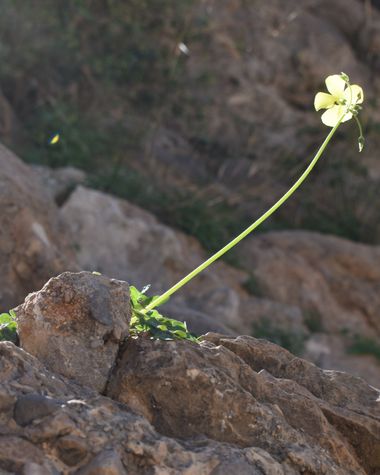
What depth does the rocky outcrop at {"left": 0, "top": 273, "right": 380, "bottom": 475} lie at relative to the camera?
180 centimetres

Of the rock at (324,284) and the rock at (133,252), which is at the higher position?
the rock at (324,284)

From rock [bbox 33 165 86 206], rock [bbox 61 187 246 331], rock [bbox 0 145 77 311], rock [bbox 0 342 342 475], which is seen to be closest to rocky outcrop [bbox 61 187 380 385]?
rock [bbox 61 187 246 331]

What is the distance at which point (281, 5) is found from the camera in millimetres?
12742

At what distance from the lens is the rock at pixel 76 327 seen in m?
2.13

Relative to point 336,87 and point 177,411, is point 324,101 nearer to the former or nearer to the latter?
point 336,87

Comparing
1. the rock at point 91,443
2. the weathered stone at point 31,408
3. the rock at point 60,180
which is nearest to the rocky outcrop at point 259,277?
the rock at point 60,180

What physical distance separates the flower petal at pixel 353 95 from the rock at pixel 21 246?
2385 millimetres

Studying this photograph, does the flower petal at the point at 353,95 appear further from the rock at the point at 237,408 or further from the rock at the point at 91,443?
the rock at the point at 91,443

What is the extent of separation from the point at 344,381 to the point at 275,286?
613cm

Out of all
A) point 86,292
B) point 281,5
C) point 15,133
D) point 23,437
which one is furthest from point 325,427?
point 281,5

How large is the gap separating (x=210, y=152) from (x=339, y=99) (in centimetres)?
868

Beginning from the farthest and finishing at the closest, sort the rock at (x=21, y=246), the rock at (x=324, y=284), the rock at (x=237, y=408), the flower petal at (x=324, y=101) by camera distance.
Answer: the rock at (x=324, y=284) → the rock at (x=21, y=246) → the flower petal at (x=324, y=101) → the rock at (x=237, y=408)

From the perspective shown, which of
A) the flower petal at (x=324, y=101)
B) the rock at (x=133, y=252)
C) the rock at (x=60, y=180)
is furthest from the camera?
the rock at (x=60, y=180)

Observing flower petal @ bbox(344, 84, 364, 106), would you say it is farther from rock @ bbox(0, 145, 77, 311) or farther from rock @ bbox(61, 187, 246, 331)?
rock @ bbox(61, 187, 246, 331)
